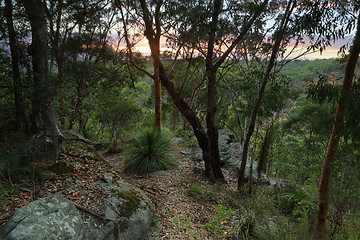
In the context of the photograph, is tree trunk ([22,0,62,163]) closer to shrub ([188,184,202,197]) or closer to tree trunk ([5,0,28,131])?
tree trunk ([5,0,28,131])

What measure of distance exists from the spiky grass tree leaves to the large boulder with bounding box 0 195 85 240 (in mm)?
3814

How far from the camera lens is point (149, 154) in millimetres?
6941

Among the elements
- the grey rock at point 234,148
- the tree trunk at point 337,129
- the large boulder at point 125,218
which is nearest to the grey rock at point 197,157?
the grey rock at point 234,148

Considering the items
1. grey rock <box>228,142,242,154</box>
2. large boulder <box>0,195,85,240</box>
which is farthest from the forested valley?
grey rock <box>228,142,242,154</box>

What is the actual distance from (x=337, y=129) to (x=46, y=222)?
398 cm

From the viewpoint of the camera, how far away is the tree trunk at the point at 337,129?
3.13 metres

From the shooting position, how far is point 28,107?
350 cm

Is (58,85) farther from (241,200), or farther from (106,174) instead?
(241,200)

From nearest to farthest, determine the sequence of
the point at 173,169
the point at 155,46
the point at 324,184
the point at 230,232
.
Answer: the point at 324,184, the point at 230,232, the point at 155,46, the point at 173,169

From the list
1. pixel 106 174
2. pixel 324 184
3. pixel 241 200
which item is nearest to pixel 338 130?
pixel 324 184

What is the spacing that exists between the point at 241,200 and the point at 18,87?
5.00 meters

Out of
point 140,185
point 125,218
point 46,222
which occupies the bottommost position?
point 140,185

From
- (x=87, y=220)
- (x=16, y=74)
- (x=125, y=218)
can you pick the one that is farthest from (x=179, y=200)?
(x=16, y=74)

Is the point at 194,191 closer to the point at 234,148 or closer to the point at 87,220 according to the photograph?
the point at 87,220
